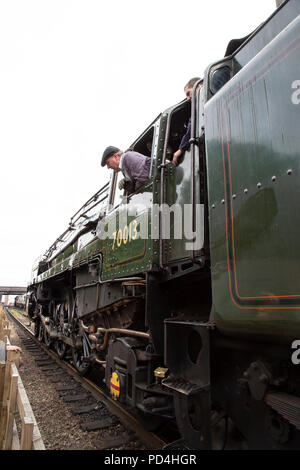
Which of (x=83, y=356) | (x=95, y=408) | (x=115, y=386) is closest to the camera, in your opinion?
(x=115, y=386)

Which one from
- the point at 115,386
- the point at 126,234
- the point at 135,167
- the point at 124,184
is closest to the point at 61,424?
the point at 115,386

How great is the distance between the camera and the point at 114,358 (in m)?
3.44

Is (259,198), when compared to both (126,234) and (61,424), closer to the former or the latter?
(126,234)

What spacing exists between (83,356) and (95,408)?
5.02 feet

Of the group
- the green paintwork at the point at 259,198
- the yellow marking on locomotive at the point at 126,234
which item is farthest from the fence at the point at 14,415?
the yellow marking on locomotive at the point at 126,234

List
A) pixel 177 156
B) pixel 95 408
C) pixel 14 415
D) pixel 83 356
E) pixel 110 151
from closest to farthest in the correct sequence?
pixel 14 415
pixel 177 156
pixel 110 151
pixel 95 408
pixel 83 356

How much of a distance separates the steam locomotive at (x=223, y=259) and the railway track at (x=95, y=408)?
26 centimetres

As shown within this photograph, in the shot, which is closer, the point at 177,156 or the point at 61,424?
the point at 177,156

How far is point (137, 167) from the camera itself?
11.4 ft

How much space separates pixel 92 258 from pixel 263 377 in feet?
10.7

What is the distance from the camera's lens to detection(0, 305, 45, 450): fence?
208 cm

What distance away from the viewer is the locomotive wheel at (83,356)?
5.41 meters

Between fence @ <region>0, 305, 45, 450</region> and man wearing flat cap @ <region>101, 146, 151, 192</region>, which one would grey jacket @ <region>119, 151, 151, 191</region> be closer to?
man wearing flat cap @ <region>101, 146, 151, 192</region>

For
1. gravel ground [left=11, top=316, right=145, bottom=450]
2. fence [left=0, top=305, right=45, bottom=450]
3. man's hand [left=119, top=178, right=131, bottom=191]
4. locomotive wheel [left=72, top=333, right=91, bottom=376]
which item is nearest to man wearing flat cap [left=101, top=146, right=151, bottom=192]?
man's hand [left=119, top=178, right=131, bottom=191]
